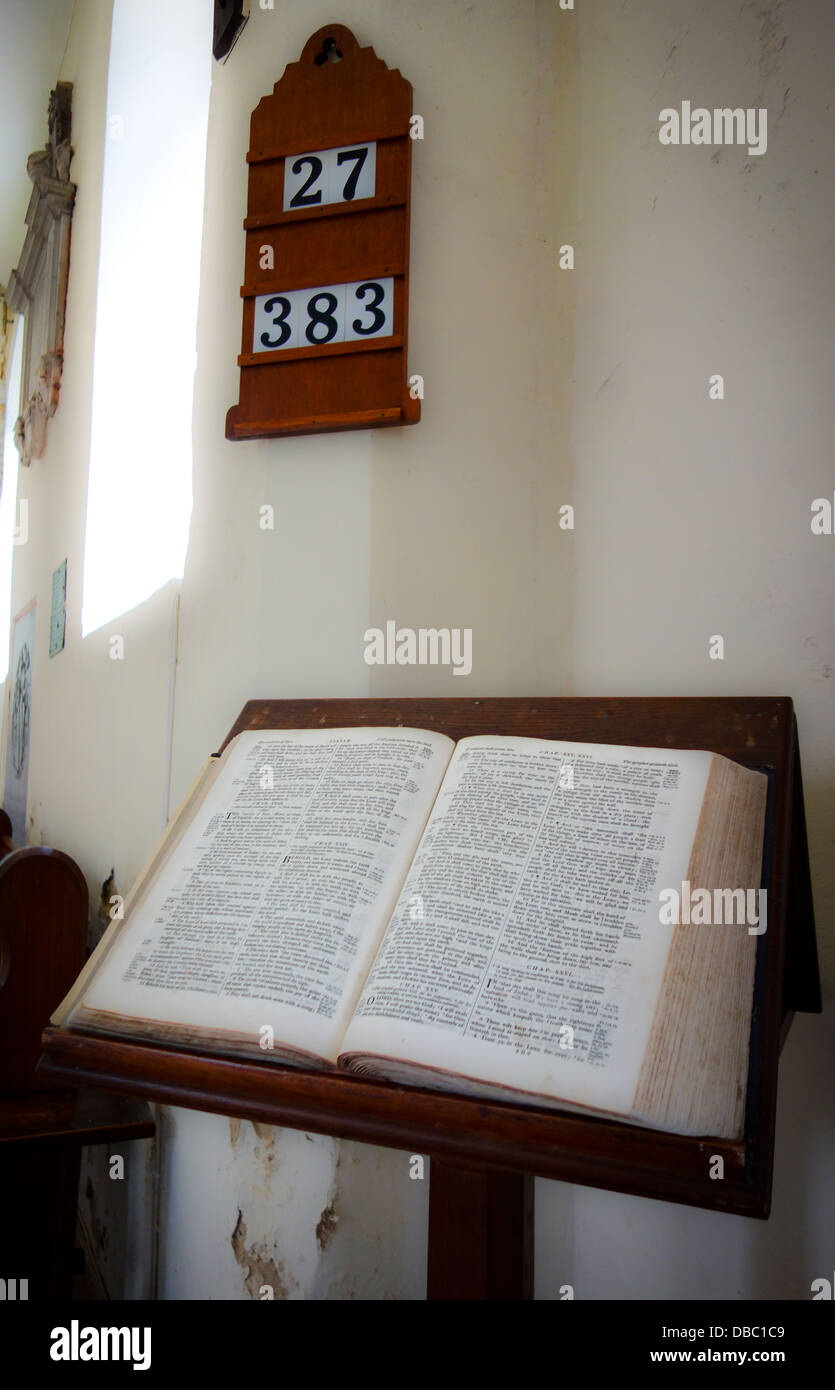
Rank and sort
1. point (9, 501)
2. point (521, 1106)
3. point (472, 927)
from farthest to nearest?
point (9, 501) → point (472, 927) → point (521, 1106)

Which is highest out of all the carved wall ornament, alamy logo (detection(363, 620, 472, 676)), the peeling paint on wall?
the carved wall ornament

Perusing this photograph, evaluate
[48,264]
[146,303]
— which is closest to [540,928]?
[146,303]

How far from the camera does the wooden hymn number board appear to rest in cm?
164

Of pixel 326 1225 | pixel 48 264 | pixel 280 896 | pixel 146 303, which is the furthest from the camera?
pixel 48 264

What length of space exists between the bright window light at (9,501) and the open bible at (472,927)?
3650 millimetres

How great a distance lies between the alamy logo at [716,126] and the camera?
146cm

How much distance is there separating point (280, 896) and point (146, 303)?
2.01 meters

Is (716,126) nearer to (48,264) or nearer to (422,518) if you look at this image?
(422,518)

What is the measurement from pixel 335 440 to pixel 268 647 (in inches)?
15.4

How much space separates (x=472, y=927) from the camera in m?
0.89

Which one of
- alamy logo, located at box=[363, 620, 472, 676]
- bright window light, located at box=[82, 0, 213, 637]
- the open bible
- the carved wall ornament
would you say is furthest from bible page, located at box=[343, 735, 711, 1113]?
the carved wall ornament

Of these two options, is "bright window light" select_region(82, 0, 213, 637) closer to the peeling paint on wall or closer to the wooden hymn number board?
the wooden hymn number board

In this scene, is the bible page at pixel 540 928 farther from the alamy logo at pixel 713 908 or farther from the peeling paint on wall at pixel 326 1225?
the peeling paint on wall at pixel 326 1225

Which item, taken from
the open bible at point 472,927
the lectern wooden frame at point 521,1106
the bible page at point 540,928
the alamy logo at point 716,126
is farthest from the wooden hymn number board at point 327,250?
the bible page at point 540,928
